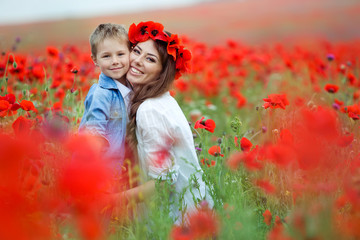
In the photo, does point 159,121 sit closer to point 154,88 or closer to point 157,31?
point 154,88

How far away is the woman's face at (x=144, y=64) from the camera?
7.11 ft

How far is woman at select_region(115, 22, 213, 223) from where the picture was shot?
1.90 m

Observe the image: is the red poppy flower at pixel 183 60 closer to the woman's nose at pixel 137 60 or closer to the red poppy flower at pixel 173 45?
the red poppy flower at pixel 173 45

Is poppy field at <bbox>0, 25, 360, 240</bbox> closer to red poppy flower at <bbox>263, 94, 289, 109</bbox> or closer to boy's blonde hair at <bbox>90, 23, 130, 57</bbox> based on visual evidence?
red poppy flower at <bbox>263, 94, 289, 109</bbox>

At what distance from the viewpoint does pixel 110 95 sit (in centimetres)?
212

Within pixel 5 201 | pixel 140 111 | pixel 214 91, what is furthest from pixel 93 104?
pixel 214 91

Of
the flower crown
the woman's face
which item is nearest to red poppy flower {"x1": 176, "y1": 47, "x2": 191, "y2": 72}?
the flower crown

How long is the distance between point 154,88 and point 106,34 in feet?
1.51

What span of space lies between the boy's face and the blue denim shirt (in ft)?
0.20

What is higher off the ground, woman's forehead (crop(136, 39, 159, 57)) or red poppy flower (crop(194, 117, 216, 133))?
woman's forehead (crop(136, 39, 159, 57))

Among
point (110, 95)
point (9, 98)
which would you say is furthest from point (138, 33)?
point (9, 98)

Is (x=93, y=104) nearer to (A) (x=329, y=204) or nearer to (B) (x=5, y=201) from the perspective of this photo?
(B) (x=5, y=201)

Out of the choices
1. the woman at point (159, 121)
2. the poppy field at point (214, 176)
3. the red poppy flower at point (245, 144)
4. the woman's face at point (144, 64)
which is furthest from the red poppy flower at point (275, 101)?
the woman's face at point (144, 64)

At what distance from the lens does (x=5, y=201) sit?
998mm
